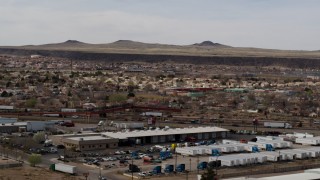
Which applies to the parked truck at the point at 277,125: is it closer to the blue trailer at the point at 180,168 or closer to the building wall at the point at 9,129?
the blue trailer at the point at 180,168

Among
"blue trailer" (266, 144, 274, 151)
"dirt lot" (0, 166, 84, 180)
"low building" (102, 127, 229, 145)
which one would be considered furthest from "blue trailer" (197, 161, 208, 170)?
"low building" (102, 127, 229, 145)

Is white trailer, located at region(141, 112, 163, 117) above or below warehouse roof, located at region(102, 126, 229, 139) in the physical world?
below

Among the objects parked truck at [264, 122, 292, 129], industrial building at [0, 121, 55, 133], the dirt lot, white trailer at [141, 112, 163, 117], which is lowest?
white trailer at [141, 112, 163, 117]

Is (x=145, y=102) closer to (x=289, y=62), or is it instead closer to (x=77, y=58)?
(x=289, y=62)

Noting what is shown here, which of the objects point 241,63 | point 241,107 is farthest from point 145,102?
point 241,63

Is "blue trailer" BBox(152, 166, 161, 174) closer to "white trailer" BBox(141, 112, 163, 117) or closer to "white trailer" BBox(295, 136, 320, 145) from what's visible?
"white trailer" BBox(295, 136, 320, 145)

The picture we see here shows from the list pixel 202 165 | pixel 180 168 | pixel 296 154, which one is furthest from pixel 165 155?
pixel 296 154

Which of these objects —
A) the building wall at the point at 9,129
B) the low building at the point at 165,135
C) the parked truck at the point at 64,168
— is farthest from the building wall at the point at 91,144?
the building wall at the point at 9,129
